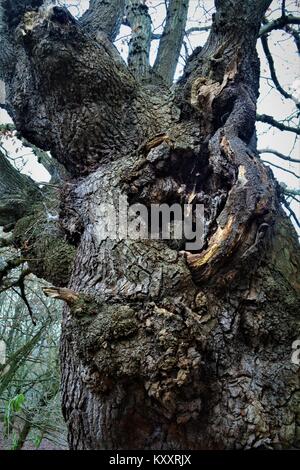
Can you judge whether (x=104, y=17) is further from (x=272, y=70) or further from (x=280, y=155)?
(x=280, y=155)

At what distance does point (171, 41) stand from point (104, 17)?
128 centimetres

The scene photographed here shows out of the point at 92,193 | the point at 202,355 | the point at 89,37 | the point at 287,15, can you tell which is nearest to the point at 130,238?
the point at 92,193

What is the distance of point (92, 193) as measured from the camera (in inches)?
80.7

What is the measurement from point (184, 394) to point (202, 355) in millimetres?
157

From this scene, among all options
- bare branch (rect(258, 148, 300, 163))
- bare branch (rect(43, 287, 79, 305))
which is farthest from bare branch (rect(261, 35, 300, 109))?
bare branch (rect(43, 287, 79, 305))

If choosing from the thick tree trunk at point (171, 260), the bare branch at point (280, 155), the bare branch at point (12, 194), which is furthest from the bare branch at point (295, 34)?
the bare branch at point (12, 194)

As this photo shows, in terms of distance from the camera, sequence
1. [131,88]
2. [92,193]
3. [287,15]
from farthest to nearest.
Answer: [287,15] → [131,88] → [92,193]

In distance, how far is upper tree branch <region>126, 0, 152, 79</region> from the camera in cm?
316

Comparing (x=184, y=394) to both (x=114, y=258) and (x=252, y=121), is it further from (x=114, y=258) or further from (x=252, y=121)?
(x=252, y=121)

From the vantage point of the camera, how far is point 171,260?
1.66 meters

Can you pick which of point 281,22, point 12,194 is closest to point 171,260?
point 12,194

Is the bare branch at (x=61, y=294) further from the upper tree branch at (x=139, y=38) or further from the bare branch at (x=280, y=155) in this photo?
the bare branch at (x=280, y=155)

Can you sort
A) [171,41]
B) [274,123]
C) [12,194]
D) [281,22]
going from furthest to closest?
[171,41], [274,123], [281,22], [12,194]

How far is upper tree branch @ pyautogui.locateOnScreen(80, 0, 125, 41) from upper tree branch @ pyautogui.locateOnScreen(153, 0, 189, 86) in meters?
0.92
